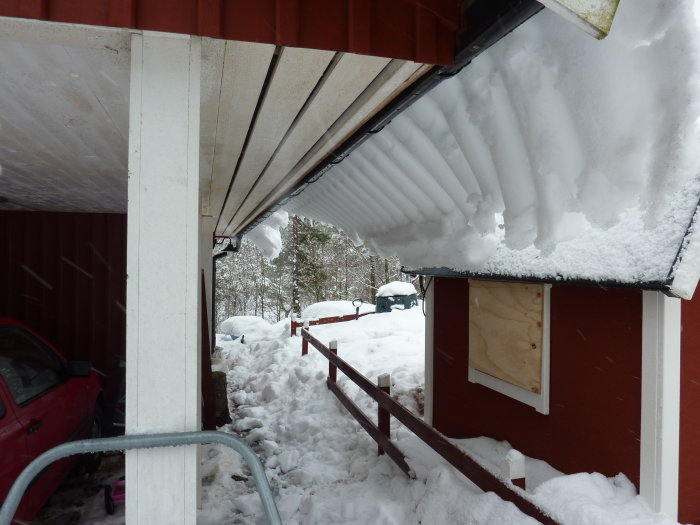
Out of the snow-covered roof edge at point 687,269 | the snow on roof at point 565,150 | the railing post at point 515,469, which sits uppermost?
the snow on roof at point 565,150

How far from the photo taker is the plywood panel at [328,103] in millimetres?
1825

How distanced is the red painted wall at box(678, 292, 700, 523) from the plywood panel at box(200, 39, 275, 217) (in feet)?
8.44

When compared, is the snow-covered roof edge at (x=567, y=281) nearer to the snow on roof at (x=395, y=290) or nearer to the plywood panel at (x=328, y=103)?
the plywood panel at (x=328, y=103)

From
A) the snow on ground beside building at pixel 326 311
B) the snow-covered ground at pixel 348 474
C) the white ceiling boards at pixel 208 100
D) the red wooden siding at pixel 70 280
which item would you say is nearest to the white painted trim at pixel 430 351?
the snow-covered ground at pixel 348 474

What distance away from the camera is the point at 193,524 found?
5.31 feet

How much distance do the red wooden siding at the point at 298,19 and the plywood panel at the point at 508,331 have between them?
7.24 feet

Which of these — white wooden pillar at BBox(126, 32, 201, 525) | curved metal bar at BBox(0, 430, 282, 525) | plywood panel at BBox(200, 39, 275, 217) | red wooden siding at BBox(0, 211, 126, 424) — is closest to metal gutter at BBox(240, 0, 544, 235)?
plywood panel at BBox(200, 39, 275, 217)

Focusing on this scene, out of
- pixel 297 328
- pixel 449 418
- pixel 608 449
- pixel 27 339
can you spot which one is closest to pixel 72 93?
pixel 27 339

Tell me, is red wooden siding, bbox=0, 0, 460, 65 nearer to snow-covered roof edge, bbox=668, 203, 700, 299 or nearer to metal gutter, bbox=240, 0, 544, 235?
metal gutter, bbox=240, 0, 544, 235

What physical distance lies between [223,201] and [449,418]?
11.6ft

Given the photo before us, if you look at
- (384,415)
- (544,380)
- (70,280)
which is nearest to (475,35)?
(544,380)

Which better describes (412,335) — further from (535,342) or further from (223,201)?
(535,342)

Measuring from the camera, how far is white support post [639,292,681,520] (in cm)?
252

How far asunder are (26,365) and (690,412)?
4613 millimetres
